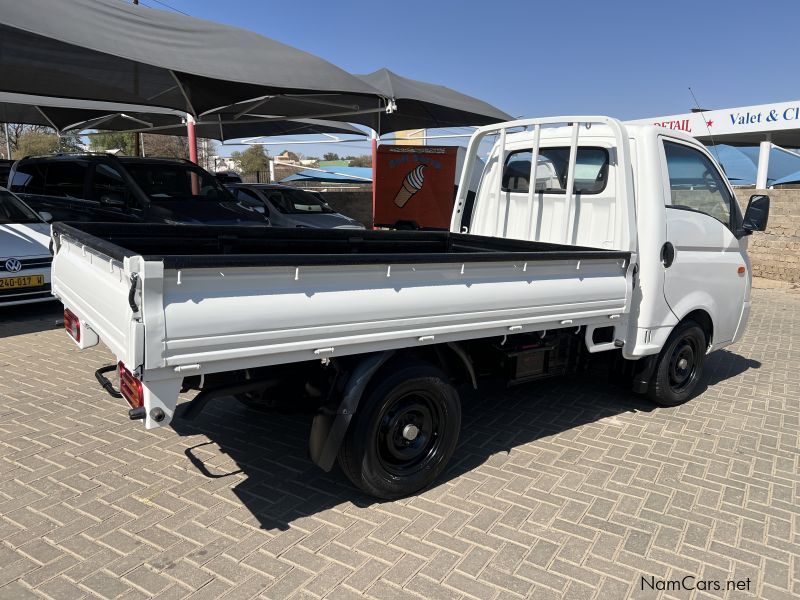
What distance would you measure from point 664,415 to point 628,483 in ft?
4.71

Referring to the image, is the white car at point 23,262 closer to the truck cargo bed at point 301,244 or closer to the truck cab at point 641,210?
the truck cargo bed at point 301,244

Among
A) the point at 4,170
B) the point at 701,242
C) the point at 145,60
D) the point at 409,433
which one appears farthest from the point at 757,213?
the point at 4,170

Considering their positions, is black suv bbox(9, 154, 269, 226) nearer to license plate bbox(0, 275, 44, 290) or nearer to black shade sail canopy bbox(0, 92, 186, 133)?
license plate bbox(0, 275, 44, 290)

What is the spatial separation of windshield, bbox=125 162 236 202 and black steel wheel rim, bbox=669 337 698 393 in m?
7.34

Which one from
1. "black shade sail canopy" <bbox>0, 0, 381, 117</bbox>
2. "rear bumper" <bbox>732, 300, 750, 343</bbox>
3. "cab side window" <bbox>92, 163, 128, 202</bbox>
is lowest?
"rear bumper" <bbox>732, 300, 750, 343</bbox>

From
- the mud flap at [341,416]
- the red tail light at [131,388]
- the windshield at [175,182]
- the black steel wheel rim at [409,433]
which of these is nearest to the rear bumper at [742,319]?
the black steel wheel rim at [409,433]

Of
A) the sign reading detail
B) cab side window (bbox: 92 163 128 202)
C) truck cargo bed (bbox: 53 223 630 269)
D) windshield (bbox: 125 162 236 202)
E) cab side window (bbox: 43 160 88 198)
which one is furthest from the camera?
the sign reading detail

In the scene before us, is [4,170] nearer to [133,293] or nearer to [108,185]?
[108,185]

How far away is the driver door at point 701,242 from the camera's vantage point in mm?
4398

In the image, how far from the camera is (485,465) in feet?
12.5

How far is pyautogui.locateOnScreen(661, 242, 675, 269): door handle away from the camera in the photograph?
14.1 ft

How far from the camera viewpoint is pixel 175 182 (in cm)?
911

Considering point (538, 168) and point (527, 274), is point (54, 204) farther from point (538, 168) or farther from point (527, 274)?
point (527, 274)

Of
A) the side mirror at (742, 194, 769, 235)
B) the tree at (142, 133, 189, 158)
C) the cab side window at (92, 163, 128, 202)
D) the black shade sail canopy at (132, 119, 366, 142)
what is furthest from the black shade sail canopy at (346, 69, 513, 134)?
the tree at (142, 133, 189, 158)
